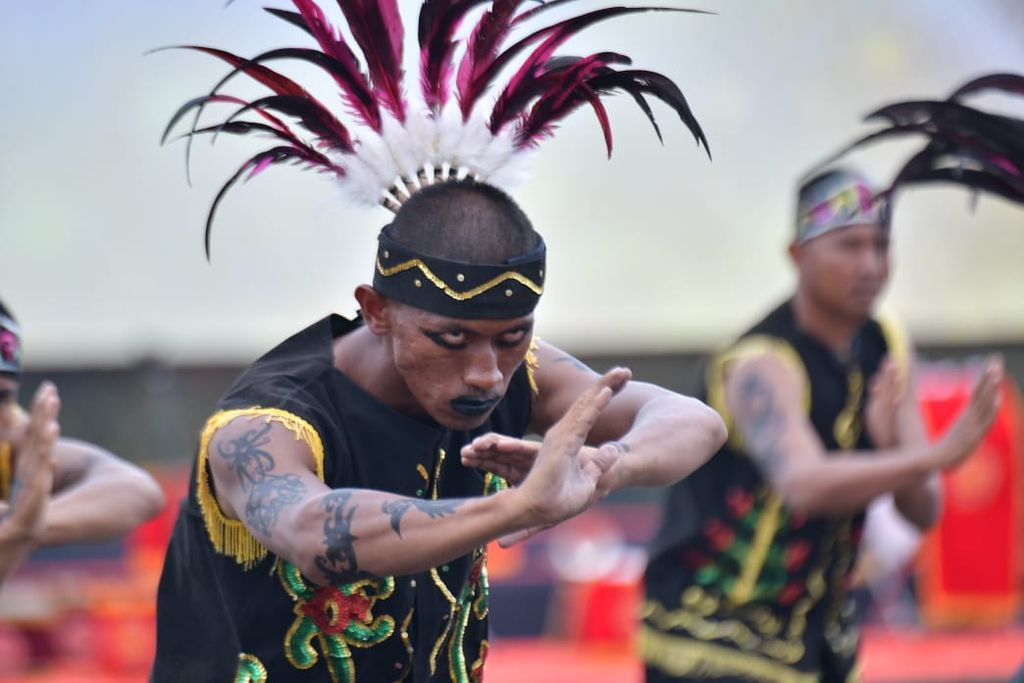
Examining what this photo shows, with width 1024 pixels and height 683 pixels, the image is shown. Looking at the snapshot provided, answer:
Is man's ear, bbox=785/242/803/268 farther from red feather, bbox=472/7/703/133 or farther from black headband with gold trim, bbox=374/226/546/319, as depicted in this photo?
black headband with gold trim, bbox=374/226/546/319

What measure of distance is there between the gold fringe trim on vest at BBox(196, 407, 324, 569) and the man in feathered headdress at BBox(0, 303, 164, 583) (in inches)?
26.5

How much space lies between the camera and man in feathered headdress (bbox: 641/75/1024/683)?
4.77m

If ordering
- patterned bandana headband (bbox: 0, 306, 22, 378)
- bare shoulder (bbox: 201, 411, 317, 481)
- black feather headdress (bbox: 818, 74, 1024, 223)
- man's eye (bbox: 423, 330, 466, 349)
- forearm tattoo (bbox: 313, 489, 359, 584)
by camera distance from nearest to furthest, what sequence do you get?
forearm tattoo (bbox: 313, 489, 359, 584), bare shoulder (bbox: 201, 411, 317, 481), man's eye (bbox: 423, 330, 466, 349), black feather headdress (bbox: 818, 74, 1024, 223), patterned bandana headband (bbox: 0, 306, 22, 378)

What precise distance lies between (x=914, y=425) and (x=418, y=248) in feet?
7.98

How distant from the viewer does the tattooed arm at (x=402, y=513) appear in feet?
8.25

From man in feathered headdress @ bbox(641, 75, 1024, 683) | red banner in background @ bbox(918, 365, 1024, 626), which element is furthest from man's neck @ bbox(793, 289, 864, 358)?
red banner in background @ bbox(918, 365, 1024, 626)

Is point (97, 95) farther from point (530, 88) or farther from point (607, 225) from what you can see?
point (530, 88)

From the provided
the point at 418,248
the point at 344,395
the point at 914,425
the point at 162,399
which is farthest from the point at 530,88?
the point at 162,399

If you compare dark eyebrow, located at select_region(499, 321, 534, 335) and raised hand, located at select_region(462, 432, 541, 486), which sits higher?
dark eyebrow, located at select_region(499, 321, 534, 335)

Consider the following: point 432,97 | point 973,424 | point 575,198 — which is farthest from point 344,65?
point 575,198

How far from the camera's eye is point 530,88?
10.8ft

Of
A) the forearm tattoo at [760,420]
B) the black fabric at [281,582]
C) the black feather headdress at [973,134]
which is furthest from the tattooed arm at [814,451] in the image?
the black fabric at [281,582]

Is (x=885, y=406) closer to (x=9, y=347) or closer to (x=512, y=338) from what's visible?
(x=512, y=338)

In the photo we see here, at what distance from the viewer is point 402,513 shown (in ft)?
8.59
